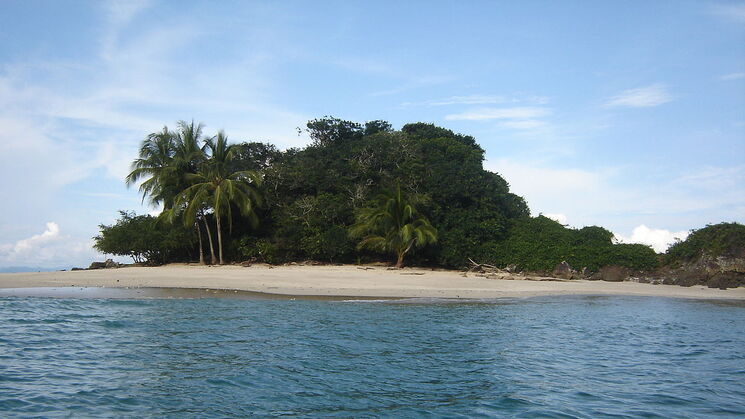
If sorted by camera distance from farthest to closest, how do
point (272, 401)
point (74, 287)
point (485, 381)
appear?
point (74, 287), point (485, 381), point (272, 401)

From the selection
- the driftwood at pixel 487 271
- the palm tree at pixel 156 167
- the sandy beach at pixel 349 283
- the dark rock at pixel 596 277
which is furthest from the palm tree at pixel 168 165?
the dark rock at pixel 596 277

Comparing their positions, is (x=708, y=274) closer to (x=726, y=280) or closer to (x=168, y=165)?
(x=726, y=280)

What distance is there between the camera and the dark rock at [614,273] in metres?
22.8

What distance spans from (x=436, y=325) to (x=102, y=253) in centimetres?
2132

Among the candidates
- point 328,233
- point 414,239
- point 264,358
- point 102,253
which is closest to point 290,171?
point 328,233

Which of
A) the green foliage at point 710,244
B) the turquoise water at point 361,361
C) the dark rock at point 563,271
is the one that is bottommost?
the turquoise water at point 361,361

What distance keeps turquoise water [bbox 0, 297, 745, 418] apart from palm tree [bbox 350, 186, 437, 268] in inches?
354

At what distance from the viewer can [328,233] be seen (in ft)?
84.6

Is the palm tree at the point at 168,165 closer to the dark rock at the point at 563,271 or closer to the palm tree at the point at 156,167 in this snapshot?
the palm tree at the point at 156,167

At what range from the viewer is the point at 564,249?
24.3 metres

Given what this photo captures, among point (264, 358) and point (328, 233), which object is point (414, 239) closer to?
point (328, 233)

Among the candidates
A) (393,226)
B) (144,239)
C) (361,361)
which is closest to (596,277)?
(393,226)

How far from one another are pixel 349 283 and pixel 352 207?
811cm

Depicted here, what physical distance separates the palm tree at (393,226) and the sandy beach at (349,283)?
6.25ft
